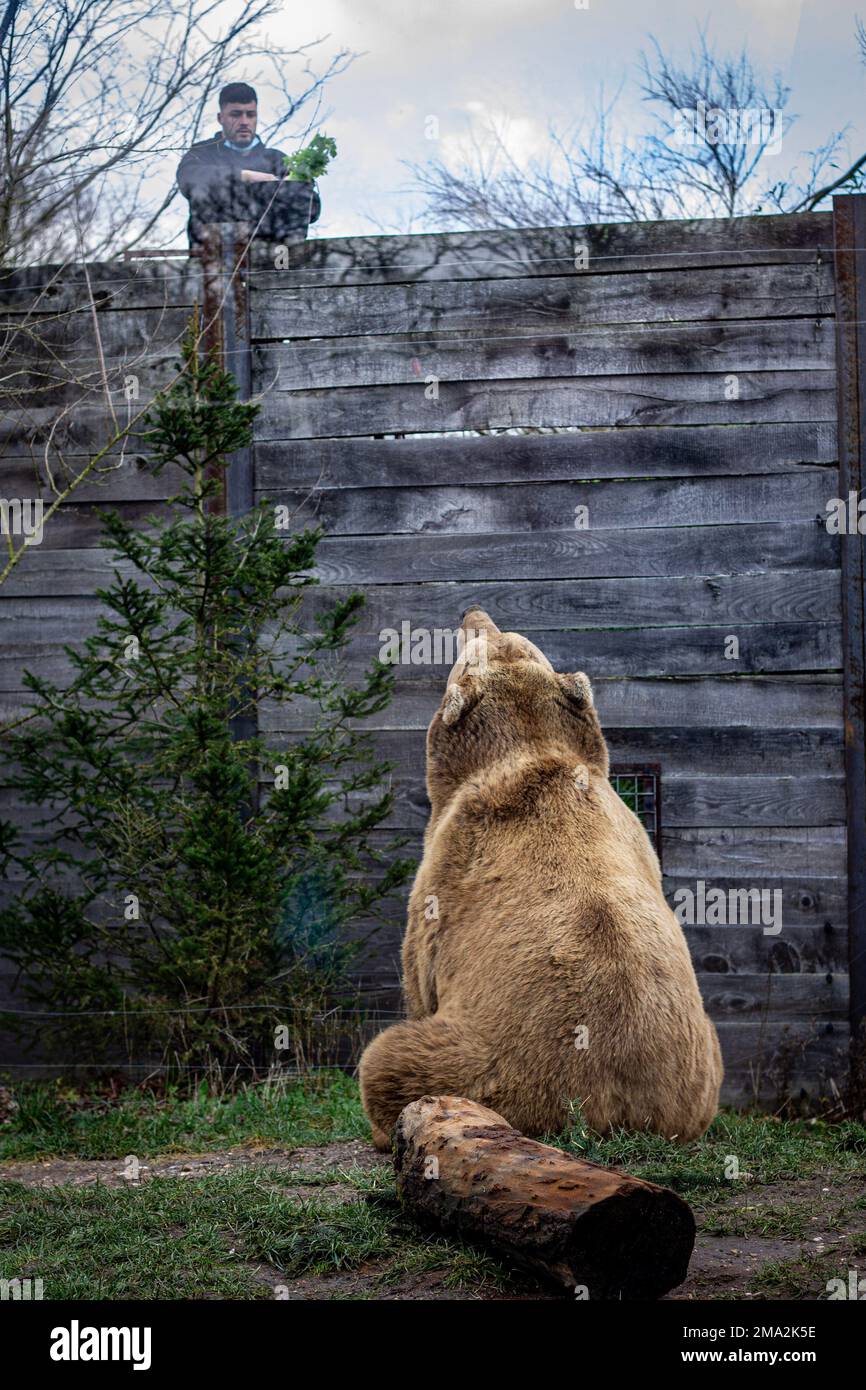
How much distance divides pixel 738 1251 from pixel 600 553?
14.4ft

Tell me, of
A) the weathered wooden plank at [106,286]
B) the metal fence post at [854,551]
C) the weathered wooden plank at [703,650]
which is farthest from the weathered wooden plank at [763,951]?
the weathered wooden plank at [106,286]

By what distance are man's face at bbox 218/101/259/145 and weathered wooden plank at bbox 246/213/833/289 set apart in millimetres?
743

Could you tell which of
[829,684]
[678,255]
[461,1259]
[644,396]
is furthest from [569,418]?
[461,1259]

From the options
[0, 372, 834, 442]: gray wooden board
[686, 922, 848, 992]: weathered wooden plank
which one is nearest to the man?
[0, 372, 834, 442]: gray wooden board

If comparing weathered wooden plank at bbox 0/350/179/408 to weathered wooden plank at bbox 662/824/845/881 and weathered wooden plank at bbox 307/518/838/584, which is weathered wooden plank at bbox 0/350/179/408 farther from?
weathered wooden plank at bbox 662/824/845/881

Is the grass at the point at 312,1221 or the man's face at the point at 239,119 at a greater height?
the man's face at the point at 239,119

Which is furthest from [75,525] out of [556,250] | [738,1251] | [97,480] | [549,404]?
[738,1251]

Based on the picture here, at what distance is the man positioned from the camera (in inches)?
289

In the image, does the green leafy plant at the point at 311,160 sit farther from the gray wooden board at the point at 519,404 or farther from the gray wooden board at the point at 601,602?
the gray wooden board at the point at 601,602

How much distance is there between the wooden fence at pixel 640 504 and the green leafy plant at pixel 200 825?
0.60m

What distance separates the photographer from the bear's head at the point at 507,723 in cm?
452

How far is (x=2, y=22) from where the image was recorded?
6555 millimetres

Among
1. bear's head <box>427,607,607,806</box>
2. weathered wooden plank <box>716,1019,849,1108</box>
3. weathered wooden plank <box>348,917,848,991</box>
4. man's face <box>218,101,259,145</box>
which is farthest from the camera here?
man's face <box>218,101,259,145</box>

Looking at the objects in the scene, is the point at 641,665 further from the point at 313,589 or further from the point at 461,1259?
the point at 461,1259
